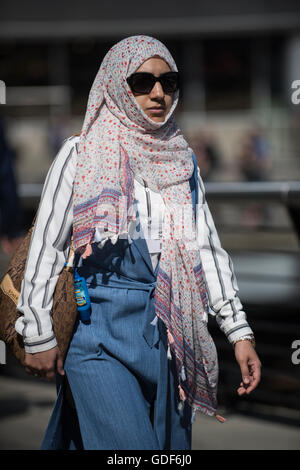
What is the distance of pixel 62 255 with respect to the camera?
260cm

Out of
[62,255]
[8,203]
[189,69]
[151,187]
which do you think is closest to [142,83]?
[151,187]

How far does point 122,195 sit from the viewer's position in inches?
103

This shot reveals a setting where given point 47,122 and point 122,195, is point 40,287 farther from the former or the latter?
point 47,122

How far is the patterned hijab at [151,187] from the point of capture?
2.59 m

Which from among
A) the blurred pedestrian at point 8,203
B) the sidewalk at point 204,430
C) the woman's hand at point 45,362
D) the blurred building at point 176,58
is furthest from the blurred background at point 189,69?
the woman's hand at point 45,362

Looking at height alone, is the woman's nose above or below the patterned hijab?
above

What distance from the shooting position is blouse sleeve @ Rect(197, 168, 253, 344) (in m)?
2.75

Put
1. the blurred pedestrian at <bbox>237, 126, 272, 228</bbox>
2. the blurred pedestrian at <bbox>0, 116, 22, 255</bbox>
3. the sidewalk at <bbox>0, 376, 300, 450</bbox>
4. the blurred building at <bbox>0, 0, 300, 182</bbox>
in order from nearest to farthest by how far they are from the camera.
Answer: the sidewalk at <bbox>0, 376, 300, 450</bbox>, the blurred pedestrian at <bbox>0, 116, 22, 255</bbox>, the blurred pedestrian at <bbox>237, 126, 272, 228</bbox>, the blurred building at <bbox>0, 0, 300, 182</bbox>

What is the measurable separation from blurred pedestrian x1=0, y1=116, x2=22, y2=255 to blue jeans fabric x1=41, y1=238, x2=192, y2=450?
2268mm

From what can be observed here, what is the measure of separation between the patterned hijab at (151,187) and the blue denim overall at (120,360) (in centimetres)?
6

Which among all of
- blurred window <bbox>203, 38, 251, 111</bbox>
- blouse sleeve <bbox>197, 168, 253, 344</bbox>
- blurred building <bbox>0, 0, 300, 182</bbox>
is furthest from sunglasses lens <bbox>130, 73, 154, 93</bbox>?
blurred window <bbox>203, 38, 251, 111</bbox>

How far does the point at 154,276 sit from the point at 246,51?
25700 mm

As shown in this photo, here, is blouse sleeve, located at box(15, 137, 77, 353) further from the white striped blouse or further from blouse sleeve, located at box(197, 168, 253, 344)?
blouse sleeve, located at box(197, 168, 253, 344)

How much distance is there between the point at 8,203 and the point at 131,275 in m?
2.43
